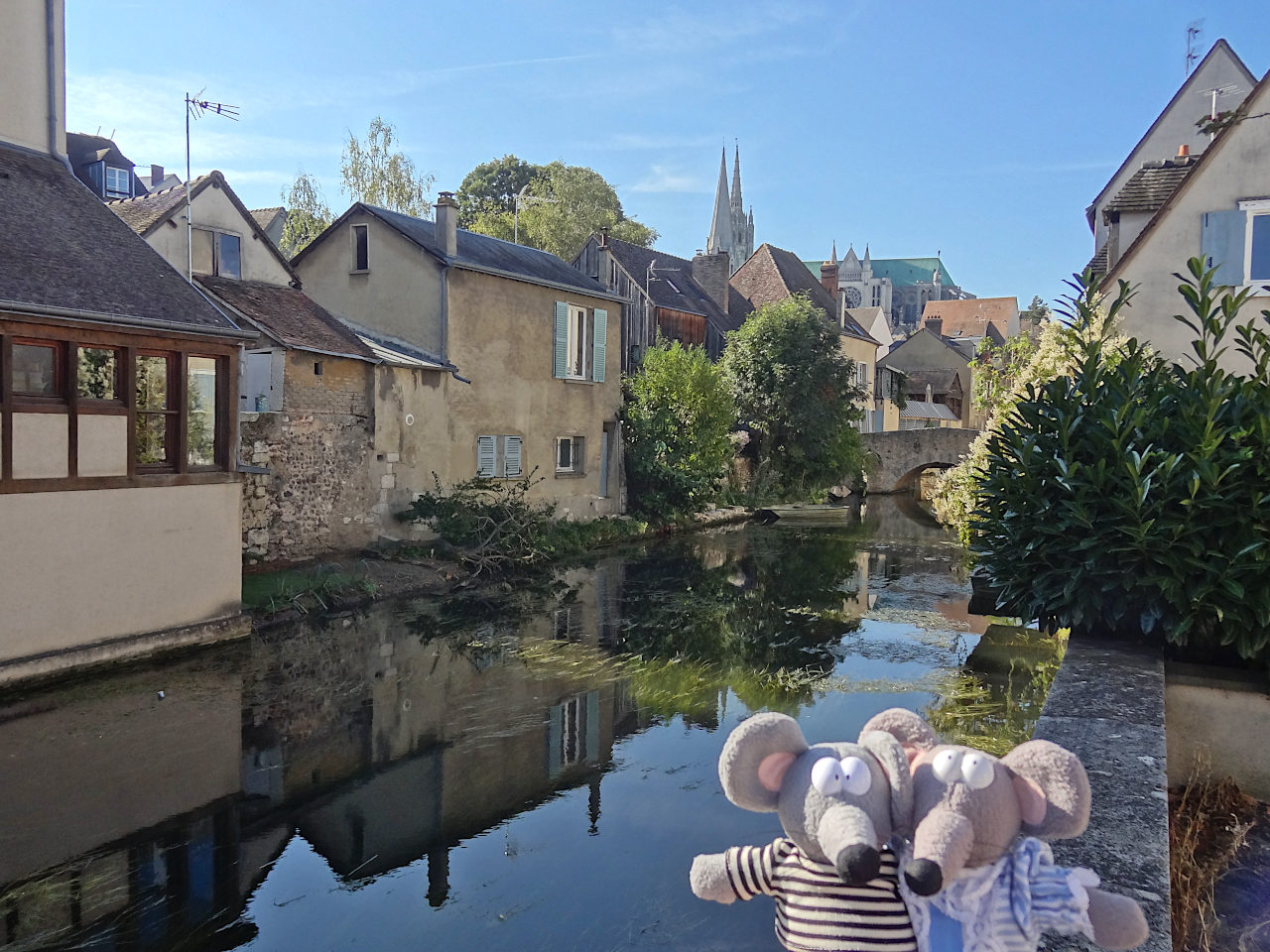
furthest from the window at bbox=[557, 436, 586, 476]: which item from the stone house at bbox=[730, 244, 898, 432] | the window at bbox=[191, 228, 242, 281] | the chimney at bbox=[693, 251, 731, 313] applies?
the stone house at bbox=[730, 244, 898, 432]

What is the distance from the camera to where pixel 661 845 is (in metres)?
6.64

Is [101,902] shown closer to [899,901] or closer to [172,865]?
[172,865]

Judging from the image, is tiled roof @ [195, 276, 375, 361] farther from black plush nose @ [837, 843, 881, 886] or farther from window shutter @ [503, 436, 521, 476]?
black plush nose @ [837, 843, 881, 886]

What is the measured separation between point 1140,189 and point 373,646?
12.2 metres

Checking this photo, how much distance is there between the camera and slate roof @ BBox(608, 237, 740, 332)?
30.6 m

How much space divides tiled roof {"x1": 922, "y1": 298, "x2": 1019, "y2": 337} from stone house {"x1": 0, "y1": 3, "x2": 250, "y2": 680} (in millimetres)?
66099

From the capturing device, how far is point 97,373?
10133mm

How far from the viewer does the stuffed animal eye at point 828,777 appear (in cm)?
243

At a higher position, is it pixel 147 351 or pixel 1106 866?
pixel 147 351

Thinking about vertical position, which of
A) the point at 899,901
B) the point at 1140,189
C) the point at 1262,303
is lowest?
the point at 899,901

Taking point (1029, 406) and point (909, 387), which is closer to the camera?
point (1029, 406)

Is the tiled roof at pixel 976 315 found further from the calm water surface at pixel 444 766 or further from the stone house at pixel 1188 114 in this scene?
the calm water surface at pixel 444 766

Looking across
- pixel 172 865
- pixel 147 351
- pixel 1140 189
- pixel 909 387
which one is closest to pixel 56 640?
pixel 147 351

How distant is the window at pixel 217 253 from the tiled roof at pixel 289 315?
6.3 inches
